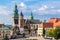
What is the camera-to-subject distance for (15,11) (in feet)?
286

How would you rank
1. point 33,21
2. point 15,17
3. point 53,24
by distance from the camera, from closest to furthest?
point 53,24 → point 15,17 → point 33,21

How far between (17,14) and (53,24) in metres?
18.2

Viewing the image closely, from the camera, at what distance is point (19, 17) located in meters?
86.9

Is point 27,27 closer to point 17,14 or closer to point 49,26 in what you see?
point 17,14

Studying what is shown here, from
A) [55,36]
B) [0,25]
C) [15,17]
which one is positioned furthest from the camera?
[15,17]

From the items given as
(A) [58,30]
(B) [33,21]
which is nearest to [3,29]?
(B) [33,21]

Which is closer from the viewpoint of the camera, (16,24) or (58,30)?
(58,30)

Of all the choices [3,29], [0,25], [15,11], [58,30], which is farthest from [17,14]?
[58,30]

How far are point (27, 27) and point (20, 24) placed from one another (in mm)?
2456

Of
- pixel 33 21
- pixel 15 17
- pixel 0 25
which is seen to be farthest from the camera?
pixel 33 21

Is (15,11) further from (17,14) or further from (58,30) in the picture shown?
(58,30)

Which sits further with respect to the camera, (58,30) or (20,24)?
(20,24)

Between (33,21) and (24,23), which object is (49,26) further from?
(33,21)

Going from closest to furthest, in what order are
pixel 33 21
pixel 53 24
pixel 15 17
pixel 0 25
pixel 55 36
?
pixel 55 36 < pixel 53 24 < pixel 0 25 < pixel 15 17 < pixel 33 21
